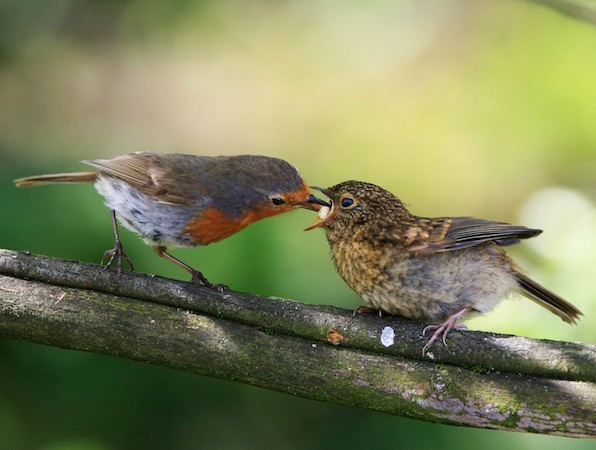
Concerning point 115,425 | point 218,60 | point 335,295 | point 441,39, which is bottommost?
point 115,425

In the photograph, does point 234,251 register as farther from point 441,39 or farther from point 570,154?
point 441,39

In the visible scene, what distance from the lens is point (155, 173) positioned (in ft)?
13.2

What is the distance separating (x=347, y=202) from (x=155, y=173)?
3.05 feet

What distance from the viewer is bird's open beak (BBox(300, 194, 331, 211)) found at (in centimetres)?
381

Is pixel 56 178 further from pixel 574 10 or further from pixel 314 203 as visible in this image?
pixel 574 10

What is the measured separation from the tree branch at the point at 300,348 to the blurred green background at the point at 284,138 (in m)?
1.22

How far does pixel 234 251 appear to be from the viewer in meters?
4.59

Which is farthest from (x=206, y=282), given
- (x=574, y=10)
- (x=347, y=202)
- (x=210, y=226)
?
(x=574, y=10)

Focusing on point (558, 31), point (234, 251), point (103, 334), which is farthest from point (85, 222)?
point (558, 31)

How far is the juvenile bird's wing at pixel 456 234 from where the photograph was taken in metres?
3.48

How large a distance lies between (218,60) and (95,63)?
115 cm

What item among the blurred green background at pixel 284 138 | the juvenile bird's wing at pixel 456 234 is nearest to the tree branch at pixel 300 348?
the juvenile bird's wing at pixel 456 234

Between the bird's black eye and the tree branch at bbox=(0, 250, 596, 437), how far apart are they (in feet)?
2.20

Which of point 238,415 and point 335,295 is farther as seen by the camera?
point 335,295
